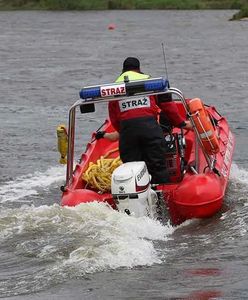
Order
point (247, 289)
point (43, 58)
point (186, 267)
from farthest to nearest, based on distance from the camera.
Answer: point (43, 58), point (186, 267), point (247, 289)

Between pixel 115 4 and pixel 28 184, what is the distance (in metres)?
51.3

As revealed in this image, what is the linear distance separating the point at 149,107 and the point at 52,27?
127 ft

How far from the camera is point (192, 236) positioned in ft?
29.0

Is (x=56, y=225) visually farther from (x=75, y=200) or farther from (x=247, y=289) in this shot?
(x=247, y=289)

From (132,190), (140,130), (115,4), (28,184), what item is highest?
(140,130)

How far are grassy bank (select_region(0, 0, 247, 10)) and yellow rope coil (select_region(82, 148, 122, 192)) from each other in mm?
46847

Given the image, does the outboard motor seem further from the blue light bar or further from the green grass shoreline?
the green grass shoreline

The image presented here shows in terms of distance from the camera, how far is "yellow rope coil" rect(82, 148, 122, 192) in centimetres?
972

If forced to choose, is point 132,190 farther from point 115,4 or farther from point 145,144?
point 115,4

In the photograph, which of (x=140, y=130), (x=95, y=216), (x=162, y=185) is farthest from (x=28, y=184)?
(x=95, y=216)

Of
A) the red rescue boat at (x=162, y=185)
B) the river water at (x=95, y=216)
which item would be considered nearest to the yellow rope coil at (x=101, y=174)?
the red rescue boat at (x=162, y=185)

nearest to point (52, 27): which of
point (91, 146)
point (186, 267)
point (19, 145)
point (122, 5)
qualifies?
point (122, 5)

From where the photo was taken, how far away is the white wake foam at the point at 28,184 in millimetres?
11758

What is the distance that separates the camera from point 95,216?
28.3ft
